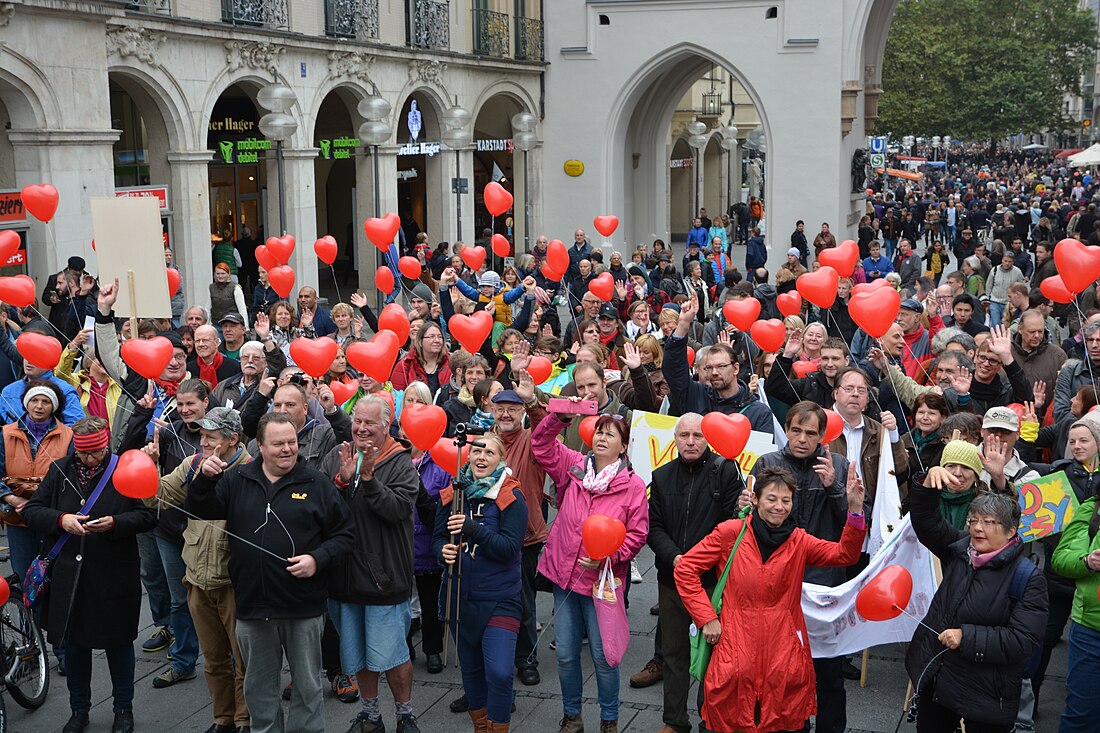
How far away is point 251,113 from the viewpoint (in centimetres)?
2338

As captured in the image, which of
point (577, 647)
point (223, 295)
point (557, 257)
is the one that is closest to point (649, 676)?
point (577, 647)

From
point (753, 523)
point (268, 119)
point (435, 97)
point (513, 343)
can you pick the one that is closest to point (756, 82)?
point (435, 97)

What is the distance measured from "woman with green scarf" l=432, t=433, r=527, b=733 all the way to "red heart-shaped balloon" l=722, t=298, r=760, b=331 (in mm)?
3798

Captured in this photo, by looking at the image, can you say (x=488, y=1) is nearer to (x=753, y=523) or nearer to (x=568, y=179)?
(x=568, y=179)

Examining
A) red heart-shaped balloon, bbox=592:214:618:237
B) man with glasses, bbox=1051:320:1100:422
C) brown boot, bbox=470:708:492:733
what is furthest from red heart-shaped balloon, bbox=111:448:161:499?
red heart-shaped balloon, bbox=592:214:618:237

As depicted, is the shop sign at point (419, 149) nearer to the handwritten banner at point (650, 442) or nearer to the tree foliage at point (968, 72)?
the handwritten banner at point (650, 442)

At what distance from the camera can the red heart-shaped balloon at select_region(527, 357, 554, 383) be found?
912 cm

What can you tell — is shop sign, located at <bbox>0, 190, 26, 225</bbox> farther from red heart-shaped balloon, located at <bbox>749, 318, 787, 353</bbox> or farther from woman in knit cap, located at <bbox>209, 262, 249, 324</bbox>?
red heart-shaped balloon, located at <bbox>749, 318, 787, 353</bbox>

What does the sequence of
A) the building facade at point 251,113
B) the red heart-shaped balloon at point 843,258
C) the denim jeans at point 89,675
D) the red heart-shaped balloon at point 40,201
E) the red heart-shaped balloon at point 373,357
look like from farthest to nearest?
the building facade at point 251,113 < the red heart-shaped balloon at point 40,201 < the red heart-shaped balloon at point 843,258 < the red heart-shaped balloon at point 373,357 < the denim jeans at point 89,675

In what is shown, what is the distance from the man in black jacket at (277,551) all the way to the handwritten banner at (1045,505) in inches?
136

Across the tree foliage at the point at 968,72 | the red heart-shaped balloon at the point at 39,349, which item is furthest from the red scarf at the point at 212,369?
the tree foliage at the point at 968,72

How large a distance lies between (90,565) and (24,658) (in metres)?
0.86

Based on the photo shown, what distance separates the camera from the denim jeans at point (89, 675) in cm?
663

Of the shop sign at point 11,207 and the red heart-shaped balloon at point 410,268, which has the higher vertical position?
the shop sign at point 11,207
